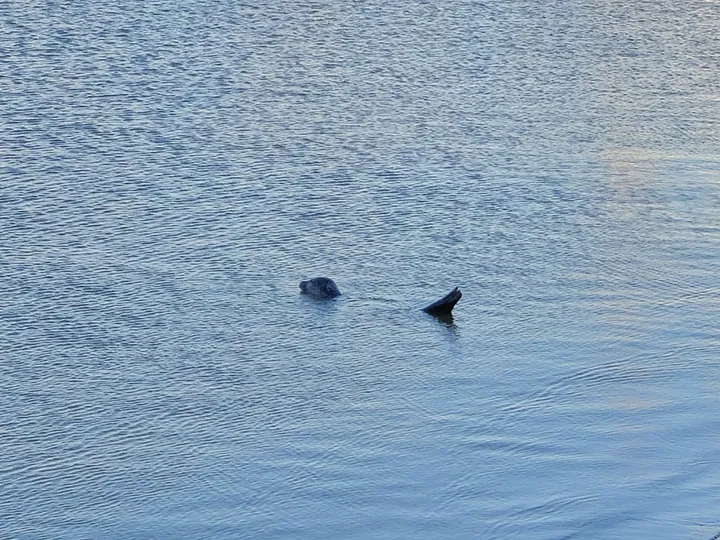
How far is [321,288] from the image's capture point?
18484 millimetres

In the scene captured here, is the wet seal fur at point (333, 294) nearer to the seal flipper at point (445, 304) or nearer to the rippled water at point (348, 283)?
the seal flipper at point (445, 304)

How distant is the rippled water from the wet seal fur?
17cm

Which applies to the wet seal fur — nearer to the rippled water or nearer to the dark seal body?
the dark seal body

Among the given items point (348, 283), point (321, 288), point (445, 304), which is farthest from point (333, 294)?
point (445, 304)

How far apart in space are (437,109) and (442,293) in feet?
30.3

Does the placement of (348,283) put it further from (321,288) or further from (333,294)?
(321,288)

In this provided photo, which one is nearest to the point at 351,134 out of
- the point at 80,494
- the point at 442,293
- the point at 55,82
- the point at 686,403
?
the point at 55,82

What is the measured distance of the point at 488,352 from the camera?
56.5 ft

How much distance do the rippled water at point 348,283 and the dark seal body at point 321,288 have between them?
0.17 m

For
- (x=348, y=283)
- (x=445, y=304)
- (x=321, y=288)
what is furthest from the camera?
(x=348, y=283)

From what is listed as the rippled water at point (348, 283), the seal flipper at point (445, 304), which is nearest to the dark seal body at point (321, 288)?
the rippled water at point (348, 283)

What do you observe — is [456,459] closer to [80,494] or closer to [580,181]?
[80,494]

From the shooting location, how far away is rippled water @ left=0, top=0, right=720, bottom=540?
A: 1386cm

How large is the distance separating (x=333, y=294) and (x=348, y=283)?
0.68 meters
